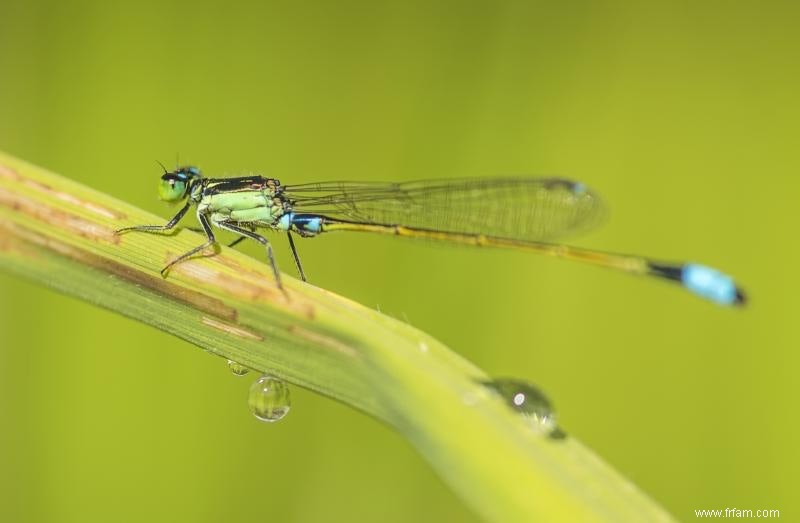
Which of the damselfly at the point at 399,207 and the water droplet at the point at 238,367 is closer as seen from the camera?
the water droplet at the point at 238,367

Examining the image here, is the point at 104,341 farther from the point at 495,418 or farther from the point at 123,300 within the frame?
the point at 495,418

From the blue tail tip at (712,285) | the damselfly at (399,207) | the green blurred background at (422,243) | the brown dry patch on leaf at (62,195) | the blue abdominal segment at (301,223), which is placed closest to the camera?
the brown dry patch on leaf at (62,195)

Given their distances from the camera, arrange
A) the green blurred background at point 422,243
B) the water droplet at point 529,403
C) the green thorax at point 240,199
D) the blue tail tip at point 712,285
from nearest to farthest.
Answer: the water droplet at point 529,403 → the blue tail tip at point 712,285 → the green blurred background at point 422,243 → the green thorax at point 240,199

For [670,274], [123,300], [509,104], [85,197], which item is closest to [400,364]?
[123,300]

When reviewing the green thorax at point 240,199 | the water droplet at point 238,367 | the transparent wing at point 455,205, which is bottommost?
the water droplet at point 238,367

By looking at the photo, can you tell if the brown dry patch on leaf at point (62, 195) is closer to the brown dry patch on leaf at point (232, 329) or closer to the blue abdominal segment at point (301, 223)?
the brown dry patch on leaf at point (232, 329)

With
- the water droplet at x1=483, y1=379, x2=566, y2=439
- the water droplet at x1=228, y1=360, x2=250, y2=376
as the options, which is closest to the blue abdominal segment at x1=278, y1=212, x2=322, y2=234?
the water droplet at x1=228, y1=360, x2=250, y2=376

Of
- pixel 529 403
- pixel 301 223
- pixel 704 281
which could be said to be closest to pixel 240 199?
pixel 301 223

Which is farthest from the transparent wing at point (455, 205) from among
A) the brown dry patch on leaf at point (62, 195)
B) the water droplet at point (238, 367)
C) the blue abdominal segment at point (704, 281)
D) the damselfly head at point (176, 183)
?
the brown dry patch on leaf at point (62, 195)
